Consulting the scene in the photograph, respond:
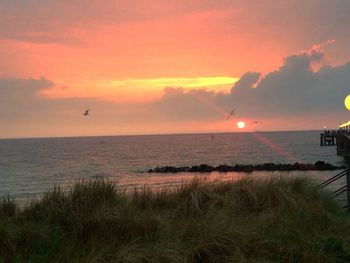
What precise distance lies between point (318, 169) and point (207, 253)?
4580 cm

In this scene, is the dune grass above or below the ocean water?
above

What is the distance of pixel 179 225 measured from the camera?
784cm

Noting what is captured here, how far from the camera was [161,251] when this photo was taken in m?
6.48

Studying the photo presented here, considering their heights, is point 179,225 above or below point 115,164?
above

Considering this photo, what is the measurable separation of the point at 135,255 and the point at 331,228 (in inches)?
158

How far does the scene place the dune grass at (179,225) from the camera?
674 centimetres

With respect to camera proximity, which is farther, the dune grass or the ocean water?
the ocean water

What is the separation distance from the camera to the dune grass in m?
6.74

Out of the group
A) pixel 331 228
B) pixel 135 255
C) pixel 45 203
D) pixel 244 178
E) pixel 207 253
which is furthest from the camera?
pixel 244 178

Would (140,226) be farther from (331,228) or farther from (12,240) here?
(331,228)

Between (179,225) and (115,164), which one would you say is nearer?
(179,225)

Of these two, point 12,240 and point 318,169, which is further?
point 318,169

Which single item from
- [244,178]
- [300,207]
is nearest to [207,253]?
[300,207]

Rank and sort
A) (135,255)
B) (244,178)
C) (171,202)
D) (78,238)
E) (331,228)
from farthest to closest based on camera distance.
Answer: (244,178) → (171,202) → (331,228) → (78,238) → (135,255)
